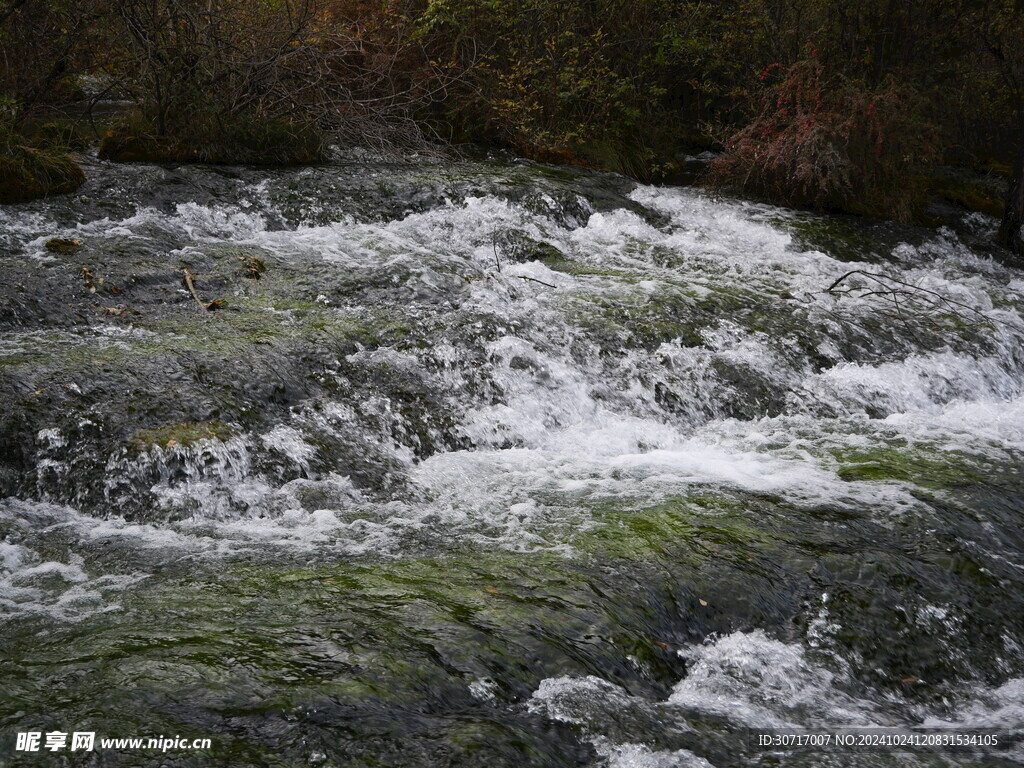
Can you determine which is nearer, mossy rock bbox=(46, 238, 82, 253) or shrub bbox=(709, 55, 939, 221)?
mossy rock bbox=(46, 238, 82, 253)

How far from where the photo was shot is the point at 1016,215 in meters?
10.8

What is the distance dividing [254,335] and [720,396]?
3449mm

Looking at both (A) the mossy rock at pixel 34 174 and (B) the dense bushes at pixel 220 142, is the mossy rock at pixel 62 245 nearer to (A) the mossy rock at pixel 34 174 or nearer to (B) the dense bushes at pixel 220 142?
(A) the mossy rock at pixel 34 174

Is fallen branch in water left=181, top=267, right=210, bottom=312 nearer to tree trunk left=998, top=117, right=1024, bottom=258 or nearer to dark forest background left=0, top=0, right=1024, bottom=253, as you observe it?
dark forest background left=0, top=0, right=1024, bottom=253

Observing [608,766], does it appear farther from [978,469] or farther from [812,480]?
[978,469]

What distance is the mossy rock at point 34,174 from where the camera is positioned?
779 centimetres

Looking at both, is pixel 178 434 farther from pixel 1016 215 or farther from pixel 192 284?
pixel 1016 215

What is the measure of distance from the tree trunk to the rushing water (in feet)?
9.52

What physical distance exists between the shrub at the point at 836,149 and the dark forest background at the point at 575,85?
0.10ft

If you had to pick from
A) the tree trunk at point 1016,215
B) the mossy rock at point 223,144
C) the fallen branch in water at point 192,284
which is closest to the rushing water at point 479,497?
the fallen branch in water at point 192,284

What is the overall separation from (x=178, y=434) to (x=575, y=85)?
30.4ft

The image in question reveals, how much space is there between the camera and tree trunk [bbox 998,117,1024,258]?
10.8 metres

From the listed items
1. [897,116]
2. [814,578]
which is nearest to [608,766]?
[814,578]

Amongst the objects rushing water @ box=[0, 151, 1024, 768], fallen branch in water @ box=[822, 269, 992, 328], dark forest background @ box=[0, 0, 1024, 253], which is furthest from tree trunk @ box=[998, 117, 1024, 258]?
fallen branch in water @ box=[822, 269, 992, 328]
